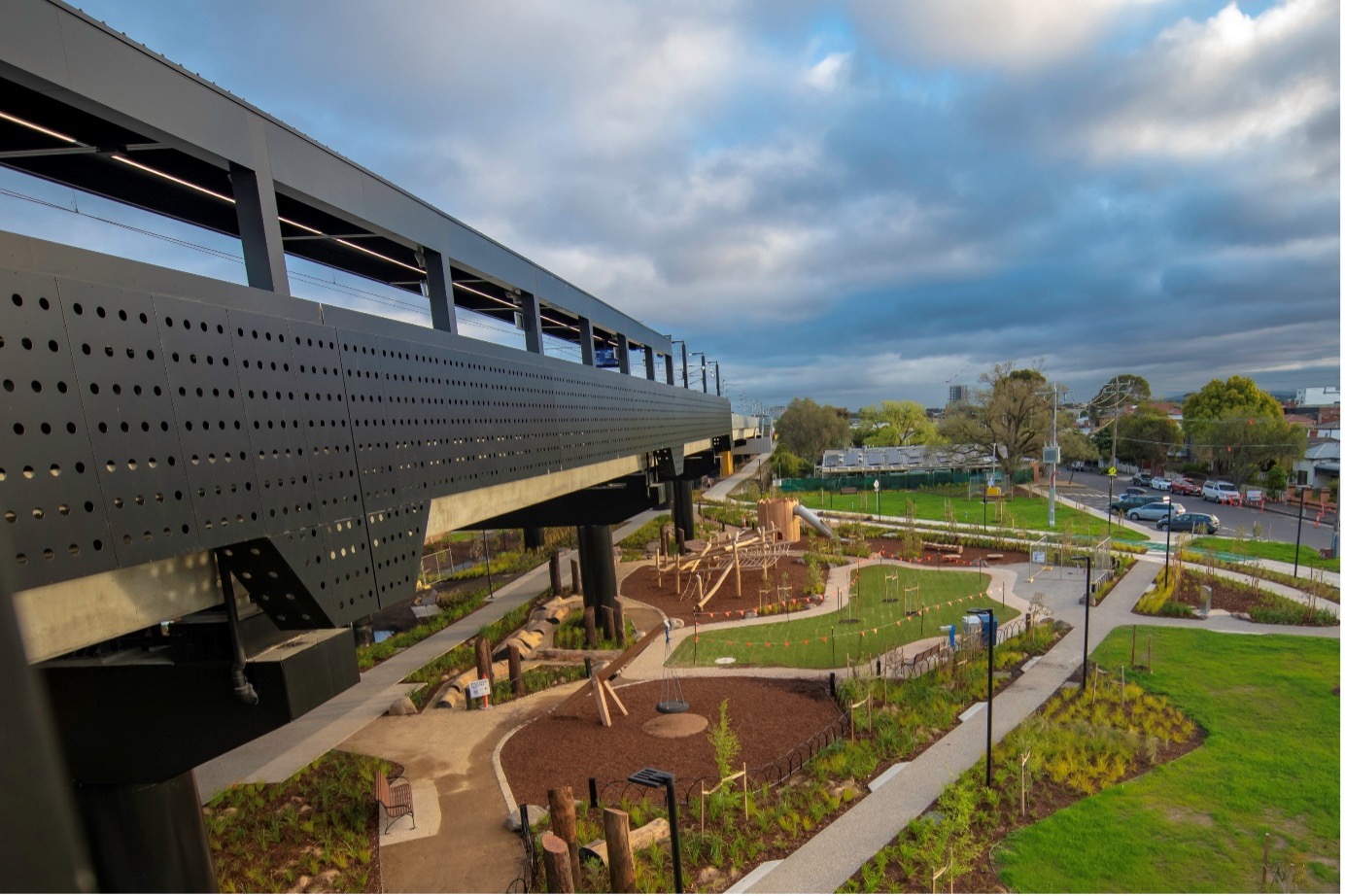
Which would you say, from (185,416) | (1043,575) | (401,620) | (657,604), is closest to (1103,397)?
(1043,575)

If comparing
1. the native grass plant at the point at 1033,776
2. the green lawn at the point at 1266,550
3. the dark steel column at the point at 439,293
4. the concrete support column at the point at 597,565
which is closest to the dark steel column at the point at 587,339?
the concrete support column at the point at 597,565

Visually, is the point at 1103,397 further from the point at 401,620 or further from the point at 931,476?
the point at 401,620

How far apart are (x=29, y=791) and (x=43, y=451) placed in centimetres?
334

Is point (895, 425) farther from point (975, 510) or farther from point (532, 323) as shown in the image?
point (532, 323)

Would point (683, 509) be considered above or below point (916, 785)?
above

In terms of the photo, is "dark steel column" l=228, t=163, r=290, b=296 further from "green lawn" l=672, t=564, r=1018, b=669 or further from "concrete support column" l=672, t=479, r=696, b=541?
"concrete support column" l=672, t=479, r=696, b=541

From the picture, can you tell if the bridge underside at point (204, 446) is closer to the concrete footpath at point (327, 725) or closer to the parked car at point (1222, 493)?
the concrete footpath at point (327, 725)

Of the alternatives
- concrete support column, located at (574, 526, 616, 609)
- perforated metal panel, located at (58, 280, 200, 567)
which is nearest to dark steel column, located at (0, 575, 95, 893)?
perforated metal panel, located at (58, 280, 200, 567)

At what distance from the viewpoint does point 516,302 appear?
16.4 meters

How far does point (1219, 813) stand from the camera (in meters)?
9.05

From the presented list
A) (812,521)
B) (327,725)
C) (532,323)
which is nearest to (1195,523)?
(812,521)

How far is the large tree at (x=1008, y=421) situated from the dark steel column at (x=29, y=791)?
175 ft

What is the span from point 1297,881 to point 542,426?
1043cm

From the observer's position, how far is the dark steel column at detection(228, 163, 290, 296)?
566cm
